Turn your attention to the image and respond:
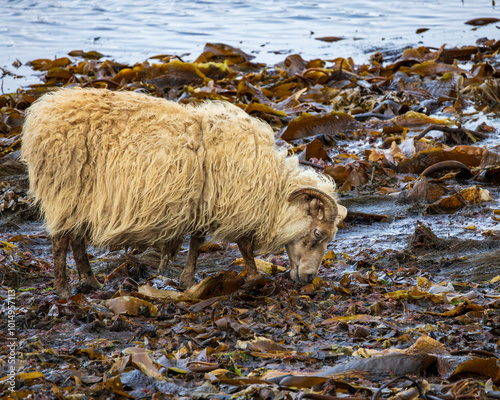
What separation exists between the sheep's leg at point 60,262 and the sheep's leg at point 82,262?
0.38ft

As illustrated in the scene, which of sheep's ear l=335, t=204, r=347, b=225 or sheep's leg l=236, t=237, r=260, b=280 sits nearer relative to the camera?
sheep's leg l=236, t=237, r=260, b=280

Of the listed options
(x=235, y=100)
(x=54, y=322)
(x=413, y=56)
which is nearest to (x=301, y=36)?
(x=413, y=56)

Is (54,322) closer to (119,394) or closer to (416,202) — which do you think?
(119,394)

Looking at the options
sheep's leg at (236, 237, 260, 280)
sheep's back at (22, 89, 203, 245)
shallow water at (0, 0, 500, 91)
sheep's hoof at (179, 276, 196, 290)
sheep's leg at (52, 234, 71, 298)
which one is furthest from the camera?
shallow water at (0, 0, 500, 91)

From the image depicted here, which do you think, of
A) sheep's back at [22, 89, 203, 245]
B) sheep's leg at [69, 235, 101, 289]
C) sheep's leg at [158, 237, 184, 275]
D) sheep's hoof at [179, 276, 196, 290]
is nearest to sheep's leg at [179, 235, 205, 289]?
sheep's hoof at [179, 276, 196, 290]

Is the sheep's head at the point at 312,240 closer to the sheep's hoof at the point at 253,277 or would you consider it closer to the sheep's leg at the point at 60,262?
the sheep's hoof at the point at 253,277

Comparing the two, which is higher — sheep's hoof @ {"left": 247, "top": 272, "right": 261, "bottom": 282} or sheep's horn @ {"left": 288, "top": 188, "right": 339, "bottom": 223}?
sheep's horn @ {"left": 288, "top": 188, "right": 339, "bottom": 223}

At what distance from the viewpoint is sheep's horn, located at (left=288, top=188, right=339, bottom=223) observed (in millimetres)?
5805

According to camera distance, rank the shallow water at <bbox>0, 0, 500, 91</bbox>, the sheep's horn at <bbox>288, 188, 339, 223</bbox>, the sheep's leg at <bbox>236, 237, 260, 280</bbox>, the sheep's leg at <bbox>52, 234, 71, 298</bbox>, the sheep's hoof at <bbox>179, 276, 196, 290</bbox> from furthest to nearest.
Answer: the shallow water at <bbox>0, 0, 500, 91</bbox> → the sheep's hoof at <bbox>179, 276, 196, 290</bbox> → the sheep's leg at <bbox>236, 237, 260, 280</bbox> → the sheep's horn at <bbox>288, 188, 339, 223</bbox> → the sheep's leg at <bbox>52, 234, 71, 298</bbox>

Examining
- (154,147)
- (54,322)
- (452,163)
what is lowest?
(54,322)

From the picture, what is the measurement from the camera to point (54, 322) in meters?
5.01

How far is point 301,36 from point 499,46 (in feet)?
19.9

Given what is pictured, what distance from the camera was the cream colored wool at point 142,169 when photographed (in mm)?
5359

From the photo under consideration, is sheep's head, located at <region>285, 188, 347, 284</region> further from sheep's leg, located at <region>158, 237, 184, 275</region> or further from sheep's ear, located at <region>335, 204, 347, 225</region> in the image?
sheep's leg, located at <region>158, 237, 184, 275</region>
